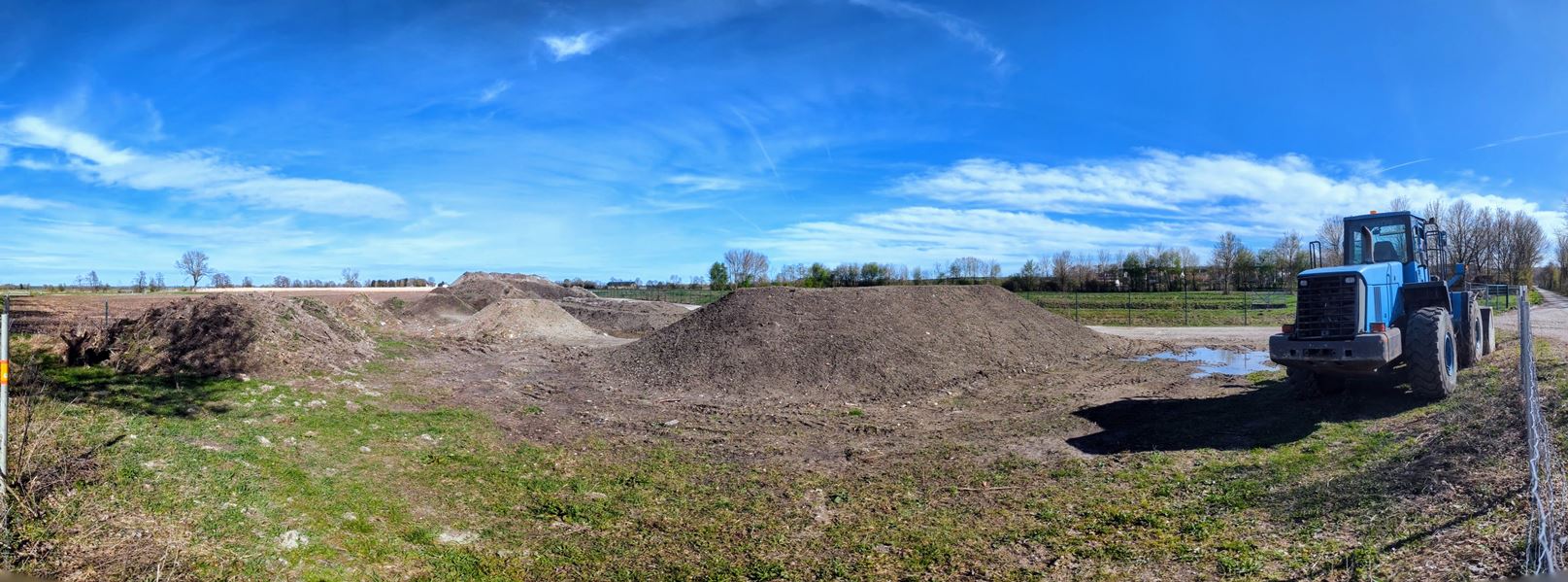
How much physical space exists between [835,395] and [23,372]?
10.6 metres

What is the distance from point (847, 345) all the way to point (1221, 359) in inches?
377

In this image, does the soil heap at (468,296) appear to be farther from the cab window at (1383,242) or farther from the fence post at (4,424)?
the cab window at (1383,242)

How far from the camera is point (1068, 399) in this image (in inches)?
472

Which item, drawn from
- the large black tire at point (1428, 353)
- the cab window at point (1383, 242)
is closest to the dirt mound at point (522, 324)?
the cab window at point (1383, 242)

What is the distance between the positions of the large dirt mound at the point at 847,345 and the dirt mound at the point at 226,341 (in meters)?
5.81

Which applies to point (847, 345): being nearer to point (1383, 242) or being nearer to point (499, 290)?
point (1383, 242)

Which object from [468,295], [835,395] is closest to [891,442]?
[835,395]

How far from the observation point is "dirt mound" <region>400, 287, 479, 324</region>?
31.3 metres

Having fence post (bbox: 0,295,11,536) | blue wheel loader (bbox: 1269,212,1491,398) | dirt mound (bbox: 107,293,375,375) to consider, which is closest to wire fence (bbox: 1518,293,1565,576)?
blue wheel loader (bbox: 1269,212,1491,398)

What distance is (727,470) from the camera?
7895mm

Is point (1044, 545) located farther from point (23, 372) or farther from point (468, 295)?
point (468, 295)

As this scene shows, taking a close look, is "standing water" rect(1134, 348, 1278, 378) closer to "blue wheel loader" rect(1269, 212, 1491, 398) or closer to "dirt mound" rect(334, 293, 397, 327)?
"blue wheel loader" rect(1269, 212, 1491, 398)

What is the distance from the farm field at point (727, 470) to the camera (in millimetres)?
4840

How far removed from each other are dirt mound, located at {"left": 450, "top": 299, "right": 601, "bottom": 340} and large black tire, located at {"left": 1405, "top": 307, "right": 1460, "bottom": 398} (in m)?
19.7
